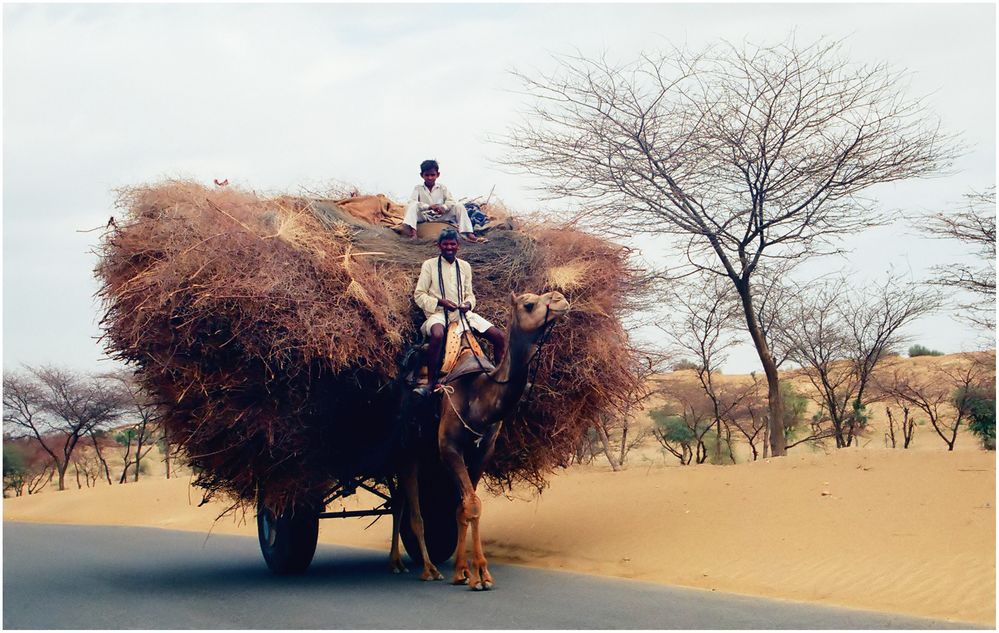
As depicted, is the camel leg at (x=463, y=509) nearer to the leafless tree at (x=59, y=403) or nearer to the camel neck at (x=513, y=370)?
the camel neck at (x=513, y=370)

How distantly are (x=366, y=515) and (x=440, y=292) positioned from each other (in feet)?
9.78

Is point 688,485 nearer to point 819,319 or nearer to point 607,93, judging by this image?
point 607,93

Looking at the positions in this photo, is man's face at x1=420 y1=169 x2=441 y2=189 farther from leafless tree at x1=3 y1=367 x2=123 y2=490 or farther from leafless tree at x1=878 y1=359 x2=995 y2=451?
leafless tree at x1=3 y1=367 x2=123 y2=490

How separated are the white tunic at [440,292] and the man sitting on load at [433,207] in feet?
3.94

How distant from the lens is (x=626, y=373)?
12836 mm

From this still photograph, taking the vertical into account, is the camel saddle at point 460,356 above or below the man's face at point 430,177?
below

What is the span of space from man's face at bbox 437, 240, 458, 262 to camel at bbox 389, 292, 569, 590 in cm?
103

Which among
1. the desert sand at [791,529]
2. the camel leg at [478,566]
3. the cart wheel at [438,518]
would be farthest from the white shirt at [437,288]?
the desert sand at [791,529]

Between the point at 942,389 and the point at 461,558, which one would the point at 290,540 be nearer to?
the point at 461,558

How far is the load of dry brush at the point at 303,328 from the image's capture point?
35.8 feet

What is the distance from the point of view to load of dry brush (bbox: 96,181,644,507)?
10906 millimetres

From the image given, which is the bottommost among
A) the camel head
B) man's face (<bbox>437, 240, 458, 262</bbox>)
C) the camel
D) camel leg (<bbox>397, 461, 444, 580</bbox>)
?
camel leg (<bbox>397, 461, 444, 580</bbox>)

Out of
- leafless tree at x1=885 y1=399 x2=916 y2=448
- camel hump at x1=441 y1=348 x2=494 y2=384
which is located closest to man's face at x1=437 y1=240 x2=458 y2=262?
camel hump at x1=441 y1=348 x2=494 y2=384

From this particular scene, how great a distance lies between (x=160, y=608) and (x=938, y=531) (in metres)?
8.55
